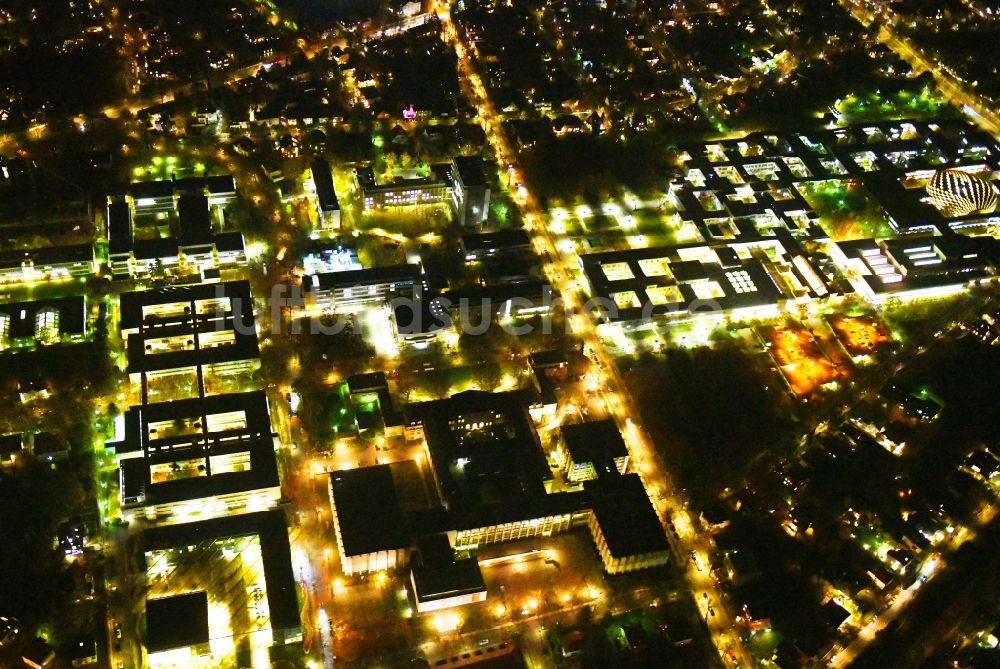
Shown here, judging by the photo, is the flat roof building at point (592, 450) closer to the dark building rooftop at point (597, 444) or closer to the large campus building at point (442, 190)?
the dark building rooftop at point (597, 444)

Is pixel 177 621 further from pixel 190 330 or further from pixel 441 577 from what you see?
pixel 190 330

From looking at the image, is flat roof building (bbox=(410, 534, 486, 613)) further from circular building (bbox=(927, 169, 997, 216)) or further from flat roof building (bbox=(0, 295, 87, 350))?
circular building (bbox=(927, 169, 997, 216))

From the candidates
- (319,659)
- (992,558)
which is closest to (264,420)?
(319,659)

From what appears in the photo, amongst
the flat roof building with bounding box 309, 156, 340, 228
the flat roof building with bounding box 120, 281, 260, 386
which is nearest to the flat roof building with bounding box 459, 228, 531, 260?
the flat roof building with bounding box 309, 156, 340, 228

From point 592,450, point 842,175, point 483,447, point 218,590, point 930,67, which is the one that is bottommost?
point 218,590

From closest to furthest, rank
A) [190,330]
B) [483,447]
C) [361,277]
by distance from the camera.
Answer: [483,447]
[190,330]
[361,277]

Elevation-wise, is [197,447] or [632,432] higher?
[197,447]

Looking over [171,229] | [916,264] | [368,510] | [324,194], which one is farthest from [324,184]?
[916,264]

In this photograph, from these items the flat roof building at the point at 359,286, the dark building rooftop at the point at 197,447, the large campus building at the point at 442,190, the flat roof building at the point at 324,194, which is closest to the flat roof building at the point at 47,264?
the dark building rooftop at the point at 197,447

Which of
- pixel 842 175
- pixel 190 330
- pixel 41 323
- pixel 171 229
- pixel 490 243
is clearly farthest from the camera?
pixel 842 175
